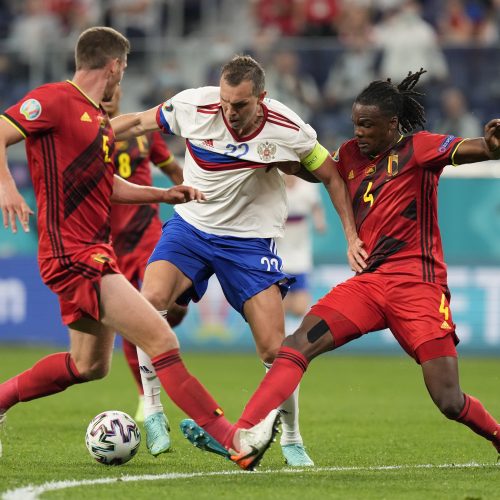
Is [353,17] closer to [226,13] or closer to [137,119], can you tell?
[226,13]

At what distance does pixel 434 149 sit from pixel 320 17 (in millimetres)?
11310

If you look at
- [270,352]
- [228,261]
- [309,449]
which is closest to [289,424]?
[270,352]

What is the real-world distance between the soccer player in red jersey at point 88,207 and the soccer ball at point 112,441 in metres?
0.41

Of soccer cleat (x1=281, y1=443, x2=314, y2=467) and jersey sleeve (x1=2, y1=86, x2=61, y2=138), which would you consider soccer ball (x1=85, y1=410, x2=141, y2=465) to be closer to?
soccer cleat (x1=281, y1=443, x2=314, y2=467)

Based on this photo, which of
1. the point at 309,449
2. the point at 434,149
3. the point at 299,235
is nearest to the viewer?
the point at 434,149

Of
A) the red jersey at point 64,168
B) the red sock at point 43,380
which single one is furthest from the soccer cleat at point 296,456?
the red jersey at point 64,168

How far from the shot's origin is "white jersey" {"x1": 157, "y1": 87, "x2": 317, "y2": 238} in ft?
23.4

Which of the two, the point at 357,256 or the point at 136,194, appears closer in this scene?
the point at 136,194

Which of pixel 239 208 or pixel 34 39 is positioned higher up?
pixel 34 39

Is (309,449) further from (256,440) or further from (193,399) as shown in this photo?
(256,440)

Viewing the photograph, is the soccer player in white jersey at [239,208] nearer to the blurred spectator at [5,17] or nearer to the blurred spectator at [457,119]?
the blurred spectator at [457,119]

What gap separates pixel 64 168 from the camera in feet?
20.8

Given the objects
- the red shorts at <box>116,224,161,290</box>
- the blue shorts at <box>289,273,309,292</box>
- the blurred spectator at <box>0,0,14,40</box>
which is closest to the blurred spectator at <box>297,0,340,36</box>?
→ the blue shorts at <box>289,273,309,292</box>

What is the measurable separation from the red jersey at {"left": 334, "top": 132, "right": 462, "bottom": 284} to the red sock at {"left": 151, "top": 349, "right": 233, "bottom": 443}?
1390 mm
